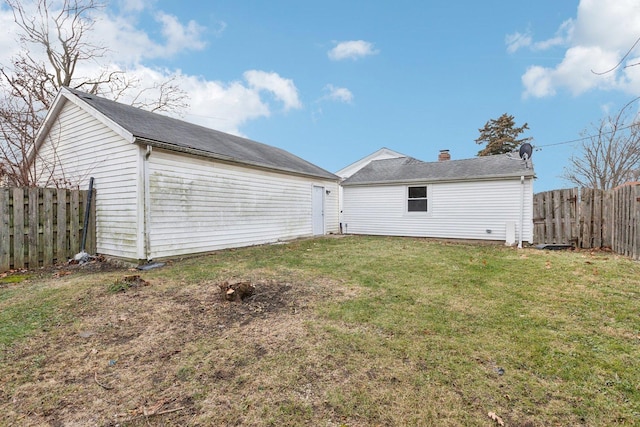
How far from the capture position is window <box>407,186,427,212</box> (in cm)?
1259

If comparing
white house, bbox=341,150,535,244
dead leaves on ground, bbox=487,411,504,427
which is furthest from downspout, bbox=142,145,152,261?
white house, bbox=341,150,535,244

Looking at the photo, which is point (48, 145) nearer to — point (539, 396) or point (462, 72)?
point (539, 396)

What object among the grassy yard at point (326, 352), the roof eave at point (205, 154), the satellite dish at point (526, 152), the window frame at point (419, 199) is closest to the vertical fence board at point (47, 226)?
the grassy yard at point (326, 352)

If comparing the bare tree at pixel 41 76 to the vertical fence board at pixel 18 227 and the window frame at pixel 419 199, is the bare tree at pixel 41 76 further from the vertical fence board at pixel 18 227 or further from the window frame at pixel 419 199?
the window frame at pixel 419 199

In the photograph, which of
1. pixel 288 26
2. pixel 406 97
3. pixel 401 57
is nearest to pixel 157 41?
pixel 288 26

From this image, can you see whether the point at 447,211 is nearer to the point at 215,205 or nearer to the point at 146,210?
the point at 215,205

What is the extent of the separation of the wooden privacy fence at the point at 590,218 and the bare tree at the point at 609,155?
11.9 m

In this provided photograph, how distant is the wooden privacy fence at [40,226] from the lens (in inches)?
254

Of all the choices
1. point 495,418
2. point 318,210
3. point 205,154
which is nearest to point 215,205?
point 205,154

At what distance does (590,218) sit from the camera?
880 centimetres

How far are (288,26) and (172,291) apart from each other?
1182 cm

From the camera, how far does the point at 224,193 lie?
894 cm

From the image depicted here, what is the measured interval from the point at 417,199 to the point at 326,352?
431 inches

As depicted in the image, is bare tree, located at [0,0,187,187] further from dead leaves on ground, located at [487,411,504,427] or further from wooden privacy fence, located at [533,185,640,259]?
wooden privacy fence, located at [533,185,640,259]
